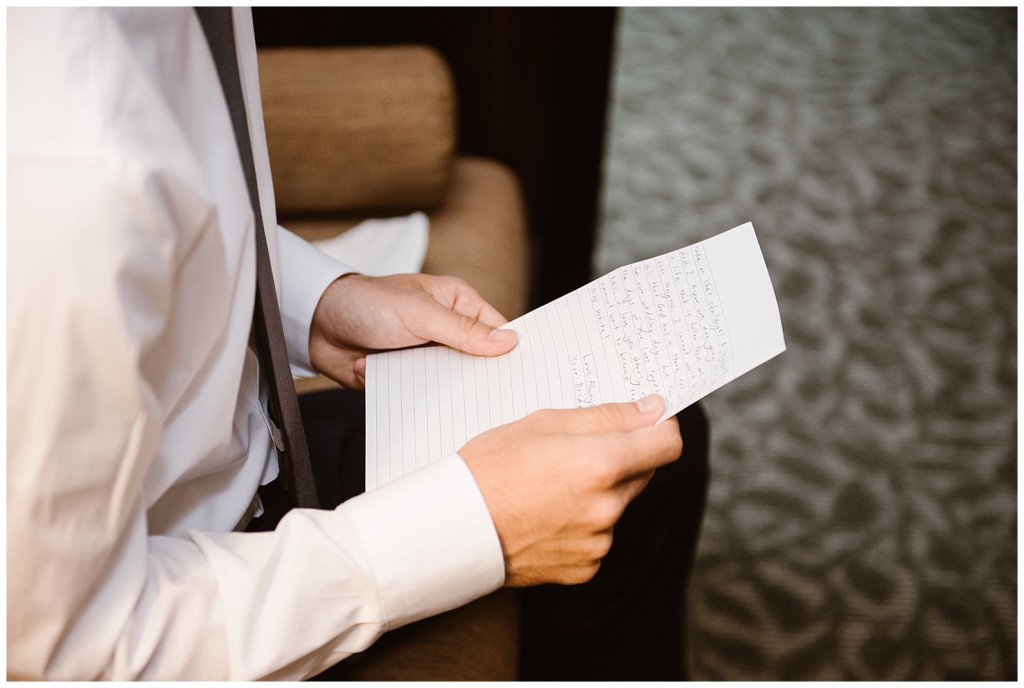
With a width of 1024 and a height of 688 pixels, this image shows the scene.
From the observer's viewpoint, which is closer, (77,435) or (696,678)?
(77,435)

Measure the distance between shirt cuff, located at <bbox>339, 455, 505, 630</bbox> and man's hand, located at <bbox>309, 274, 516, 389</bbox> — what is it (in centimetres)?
14

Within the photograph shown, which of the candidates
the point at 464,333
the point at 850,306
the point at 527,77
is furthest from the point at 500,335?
the point at 850,306

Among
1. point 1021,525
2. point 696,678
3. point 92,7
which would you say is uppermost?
point 92,7

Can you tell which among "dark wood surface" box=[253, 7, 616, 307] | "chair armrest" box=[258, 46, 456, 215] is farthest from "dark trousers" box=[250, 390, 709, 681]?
"dark wood surface" box=[253, 7, 616, 307]

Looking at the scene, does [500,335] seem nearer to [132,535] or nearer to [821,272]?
[132,535]

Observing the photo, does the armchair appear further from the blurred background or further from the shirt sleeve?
the shirt sleeve

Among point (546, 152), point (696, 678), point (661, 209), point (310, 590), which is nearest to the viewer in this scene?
point (310, 590)

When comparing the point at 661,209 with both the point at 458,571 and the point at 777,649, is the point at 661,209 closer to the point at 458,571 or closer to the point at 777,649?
the point at 777,649

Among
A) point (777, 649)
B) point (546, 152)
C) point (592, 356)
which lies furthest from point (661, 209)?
point (592, 356)

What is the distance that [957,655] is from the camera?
→ 3.75ft

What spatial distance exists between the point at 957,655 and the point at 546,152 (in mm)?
1048

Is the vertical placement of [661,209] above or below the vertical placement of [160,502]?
below

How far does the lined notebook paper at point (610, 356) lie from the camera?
0.58m

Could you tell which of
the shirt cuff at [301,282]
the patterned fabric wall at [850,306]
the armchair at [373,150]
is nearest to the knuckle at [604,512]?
the shirt cuff at [301,282]
